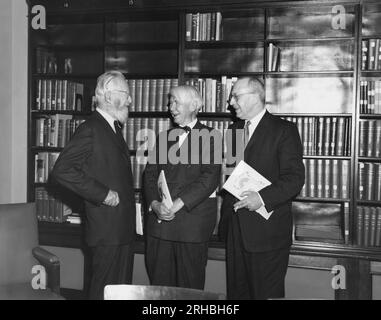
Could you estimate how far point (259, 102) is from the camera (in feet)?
9.04

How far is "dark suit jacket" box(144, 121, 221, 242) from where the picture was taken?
8.73 feet

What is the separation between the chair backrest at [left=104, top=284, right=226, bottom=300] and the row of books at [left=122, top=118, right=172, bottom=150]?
87.5 inches

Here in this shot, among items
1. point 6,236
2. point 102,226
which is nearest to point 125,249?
point 102,226

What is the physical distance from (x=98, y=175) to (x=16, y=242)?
62 centimetres

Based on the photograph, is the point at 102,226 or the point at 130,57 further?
the point at 130,57

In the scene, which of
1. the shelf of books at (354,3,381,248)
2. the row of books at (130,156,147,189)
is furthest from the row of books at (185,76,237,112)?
the shelf of books at (354,3,381,248)

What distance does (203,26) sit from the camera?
3.51 metres

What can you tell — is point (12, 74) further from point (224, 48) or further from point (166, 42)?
point (224, 48)

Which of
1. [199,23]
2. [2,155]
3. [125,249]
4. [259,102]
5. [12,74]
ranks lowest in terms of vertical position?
[125,249]

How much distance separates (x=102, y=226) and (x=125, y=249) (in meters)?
0.21

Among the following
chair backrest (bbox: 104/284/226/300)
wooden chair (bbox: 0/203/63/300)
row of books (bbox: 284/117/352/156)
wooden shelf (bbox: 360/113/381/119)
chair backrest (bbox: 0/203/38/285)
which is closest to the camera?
chair backrest (bbox: 104/284/226/300)

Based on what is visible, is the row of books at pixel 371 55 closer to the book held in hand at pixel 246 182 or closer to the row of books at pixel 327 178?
the row of books at pixel 327 178

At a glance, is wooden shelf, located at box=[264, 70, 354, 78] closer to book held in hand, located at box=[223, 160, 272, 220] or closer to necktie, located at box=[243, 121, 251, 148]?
necktie, located at box=[243, 121, 251, 148]
